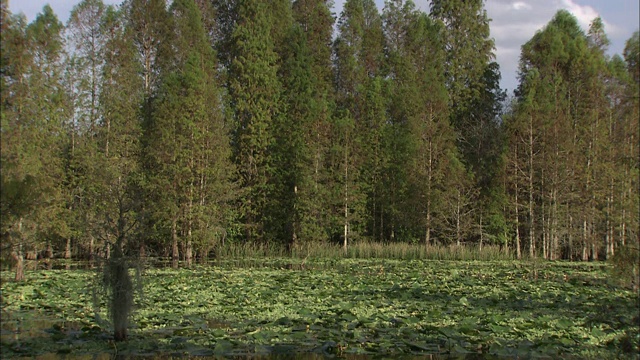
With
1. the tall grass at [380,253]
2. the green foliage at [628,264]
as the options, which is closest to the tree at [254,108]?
the tall grass at [380,253]

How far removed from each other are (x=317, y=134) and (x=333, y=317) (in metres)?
20.6

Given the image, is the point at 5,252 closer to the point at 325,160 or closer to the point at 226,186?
the point at 226,186

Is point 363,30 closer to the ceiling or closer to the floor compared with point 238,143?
closer to the ceiling

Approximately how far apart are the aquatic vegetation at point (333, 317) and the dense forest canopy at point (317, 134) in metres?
11.0

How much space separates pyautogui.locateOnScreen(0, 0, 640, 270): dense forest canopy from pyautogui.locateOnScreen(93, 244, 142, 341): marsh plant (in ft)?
50.0

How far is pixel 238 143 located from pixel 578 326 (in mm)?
24691

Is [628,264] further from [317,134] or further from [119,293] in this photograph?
[317,134]

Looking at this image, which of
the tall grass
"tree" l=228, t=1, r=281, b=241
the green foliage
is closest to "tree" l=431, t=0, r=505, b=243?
the tall grass

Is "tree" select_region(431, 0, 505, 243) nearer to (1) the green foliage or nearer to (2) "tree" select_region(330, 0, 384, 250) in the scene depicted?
(2) "tree" select_region(330, 0, 384, 250)

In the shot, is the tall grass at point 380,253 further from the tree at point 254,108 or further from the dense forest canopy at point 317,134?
the tree at point 254,108

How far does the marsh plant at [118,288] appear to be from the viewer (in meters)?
7.73

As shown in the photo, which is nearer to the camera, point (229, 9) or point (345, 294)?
point (345, 294)

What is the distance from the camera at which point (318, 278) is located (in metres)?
15.7

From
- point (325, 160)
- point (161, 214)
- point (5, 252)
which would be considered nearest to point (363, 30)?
point (325, 160)
